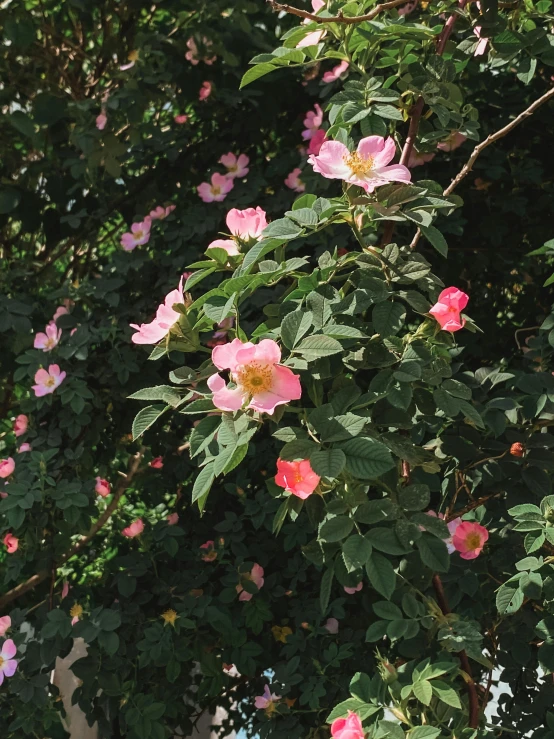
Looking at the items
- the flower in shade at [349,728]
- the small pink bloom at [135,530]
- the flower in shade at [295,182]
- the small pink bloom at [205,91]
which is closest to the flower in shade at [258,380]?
the flower in shade at [349,728]

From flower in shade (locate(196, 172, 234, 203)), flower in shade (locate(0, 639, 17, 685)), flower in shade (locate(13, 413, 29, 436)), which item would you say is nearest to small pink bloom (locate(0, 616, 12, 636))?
flower in shade (locate(0, 639, 17, 685))

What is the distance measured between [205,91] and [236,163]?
0.22 m

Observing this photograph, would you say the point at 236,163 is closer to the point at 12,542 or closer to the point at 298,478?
the point at 12,542

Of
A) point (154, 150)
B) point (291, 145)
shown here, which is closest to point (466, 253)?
point (291, 145)

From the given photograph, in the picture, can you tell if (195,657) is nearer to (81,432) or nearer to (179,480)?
(179,480)

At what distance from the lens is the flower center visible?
93 centimetres

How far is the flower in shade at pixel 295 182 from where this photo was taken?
5.80 ft

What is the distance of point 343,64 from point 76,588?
1220 millimetres

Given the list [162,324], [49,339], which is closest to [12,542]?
[49,339]

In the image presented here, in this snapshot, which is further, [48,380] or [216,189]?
[216,189]

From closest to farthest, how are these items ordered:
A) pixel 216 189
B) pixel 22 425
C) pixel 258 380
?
pixel 258 380 → pixel 22 425 → pixel 216 189

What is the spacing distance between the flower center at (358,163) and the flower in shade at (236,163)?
0.96m

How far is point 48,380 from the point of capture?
167cm

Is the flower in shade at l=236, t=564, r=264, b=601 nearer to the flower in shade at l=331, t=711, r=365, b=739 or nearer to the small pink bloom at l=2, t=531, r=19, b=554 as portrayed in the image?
the small pink bloom at l=2, t=531, r=19, b=554
